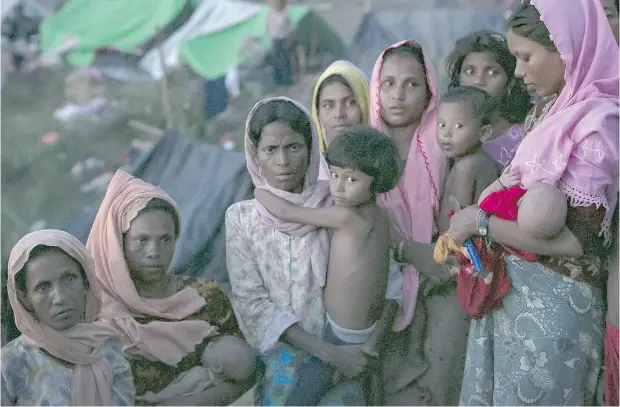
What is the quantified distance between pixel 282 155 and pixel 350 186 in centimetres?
27

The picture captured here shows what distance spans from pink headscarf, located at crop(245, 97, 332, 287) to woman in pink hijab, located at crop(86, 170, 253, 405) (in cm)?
33

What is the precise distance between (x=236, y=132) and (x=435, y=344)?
1.23 meters

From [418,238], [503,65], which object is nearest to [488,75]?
[503,65]

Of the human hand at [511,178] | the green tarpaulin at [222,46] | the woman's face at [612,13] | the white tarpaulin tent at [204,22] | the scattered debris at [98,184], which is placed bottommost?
the human hand at [511,178]

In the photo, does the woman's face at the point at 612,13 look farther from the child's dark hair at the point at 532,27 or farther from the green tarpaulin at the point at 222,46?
the green tarpaulin at the point at 222,46

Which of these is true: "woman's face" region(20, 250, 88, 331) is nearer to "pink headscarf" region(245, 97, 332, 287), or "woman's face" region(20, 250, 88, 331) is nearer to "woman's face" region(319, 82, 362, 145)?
"pink headscarf" region(245, 97, 332, 287)

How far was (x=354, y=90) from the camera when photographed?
2.94 m

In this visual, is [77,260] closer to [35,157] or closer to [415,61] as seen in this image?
[35,157]

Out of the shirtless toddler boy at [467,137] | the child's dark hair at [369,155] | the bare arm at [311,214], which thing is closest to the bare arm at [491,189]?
the shirtless toddler boy at [467,137]

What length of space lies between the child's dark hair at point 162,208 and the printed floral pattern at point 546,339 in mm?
1164

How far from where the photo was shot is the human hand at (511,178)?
8.00ft

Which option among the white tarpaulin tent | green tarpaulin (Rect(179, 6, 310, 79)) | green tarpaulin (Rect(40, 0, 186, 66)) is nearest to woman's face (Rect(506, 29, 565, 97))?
green tarpaulin (Rect(179, 6, 310, 79))

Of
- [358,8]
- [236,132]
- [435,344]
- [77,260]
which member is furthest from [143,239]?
[358,8]

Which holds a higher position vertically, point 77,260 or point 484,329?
point 77,260
